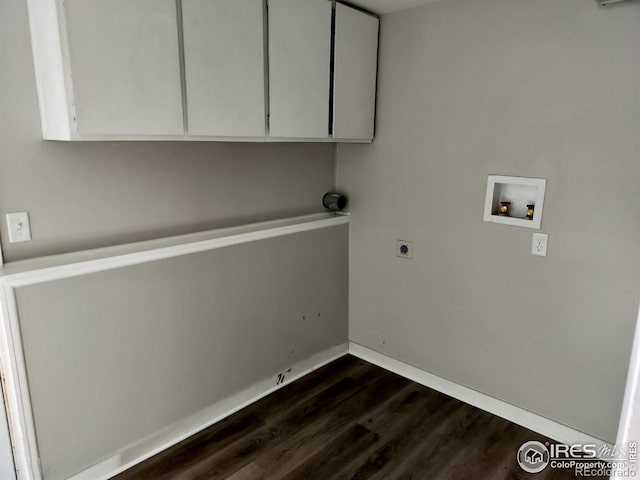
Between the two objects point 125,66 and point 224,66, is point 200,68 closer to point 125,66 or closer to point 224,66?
point 224,66

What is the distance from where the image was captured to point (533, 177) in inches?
88.7

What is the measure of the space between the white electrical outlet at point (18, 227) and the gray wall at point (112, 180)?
2 cm

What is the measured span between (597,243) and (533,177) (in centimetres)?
44

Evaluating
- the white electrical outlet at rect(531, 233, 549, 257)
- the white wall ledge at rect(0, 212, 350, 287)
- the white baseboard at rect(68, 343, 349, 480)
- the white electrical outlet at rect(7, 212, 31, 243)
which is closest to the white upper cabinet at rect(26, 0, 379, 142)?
the white electrical outlet at rect(7, 212, 31, 243)

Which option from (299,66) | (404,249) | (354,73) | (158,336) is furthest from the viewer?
(404,249)

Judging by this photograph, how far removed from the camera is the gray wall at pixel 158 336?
1862mm

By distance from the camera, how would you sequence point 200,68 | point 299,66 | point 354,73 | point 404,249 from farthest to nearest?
point 404,249, point 354,73, point 299,66, point 200,68

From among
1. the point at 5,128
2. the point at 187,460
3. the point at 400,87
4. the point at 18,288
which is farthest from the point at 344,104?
the point at 187,460

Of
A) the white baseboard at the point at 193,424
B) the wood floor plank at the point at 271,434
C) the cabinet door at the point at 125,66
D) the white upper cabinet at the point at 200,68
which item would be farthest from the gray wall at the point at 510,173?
the cabinet door at the point at 125,66

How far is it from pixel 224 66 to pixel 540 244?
179 cm

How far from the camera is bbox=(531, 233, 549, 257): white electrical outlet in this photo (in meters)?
2.25

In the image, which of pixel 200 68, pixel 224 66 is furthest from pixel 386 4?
pixel 200 68

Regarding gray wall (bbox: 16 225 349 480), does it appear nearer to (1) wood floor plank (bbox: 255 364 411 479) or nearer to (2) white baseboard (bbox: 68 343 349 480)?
(2) white baseboard (bbox: 68 343 349 480)

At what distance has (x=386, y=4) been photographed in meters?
2.51
